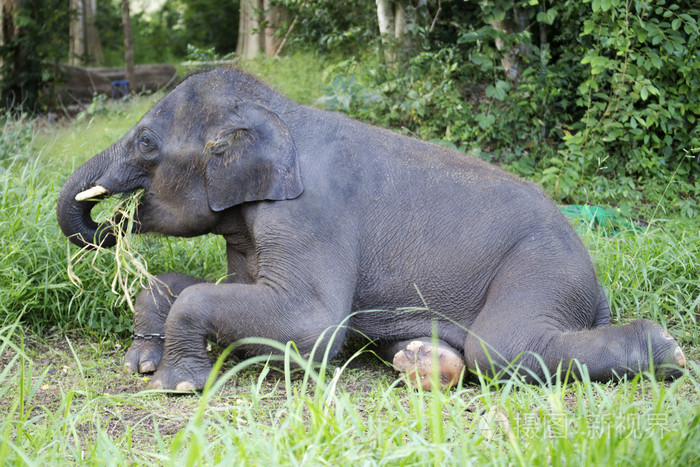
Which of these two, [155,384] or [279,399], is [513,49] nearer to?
[279,399]

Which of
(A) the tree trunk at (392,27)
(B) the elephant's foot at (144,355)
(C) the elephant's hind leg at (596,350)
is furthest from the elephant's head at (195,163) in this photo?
(A) the tree trunk at (392,27)

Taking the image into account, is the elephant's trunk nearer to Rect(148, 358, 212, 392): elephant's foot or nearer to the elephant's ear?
the elephant's ear

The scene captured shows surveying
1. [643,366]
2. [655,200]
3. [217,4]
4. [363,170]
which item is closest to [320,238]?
[363,170]

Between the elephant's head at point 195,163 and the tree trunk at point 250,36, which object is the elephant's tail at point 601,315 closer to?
the elephant's head at point 195,163

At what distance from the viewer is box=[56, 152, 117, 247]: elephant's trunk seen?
342 cm

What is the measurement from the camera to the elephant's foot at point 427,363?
125 inches

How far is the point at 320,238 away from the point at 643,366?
1.44 meters

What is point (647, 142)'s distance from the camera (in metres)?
6.14

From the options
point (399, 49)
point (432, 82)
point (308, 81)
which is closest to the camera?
point (432, 82)

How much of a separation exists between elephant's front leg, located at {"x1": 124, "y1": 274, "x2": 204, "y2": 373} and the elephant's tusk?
48 centimetres

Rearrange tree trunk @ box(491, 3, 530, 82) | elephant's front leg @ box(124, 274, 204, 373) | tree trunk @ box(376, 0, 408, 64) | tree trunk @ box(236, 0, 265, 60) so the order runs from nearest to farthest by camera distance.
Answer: elephant's front leg @ box(124, 274, 204, 373), tree trunk @ box(491, 3, 530, 82), tree trunk @ box(376, 0, 408, 64), tree trunk @ box(236, 0, 265, 60)

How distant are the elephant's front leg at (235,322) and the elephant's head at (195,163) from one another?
0.42 metres

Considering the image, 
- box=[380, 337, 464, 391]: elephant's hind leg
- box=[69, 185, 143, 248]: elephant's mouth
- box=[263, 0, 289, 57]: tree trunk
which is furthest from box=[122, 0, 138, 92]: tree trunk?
box=[380, 337, 464, 391]: elephant's hind leg

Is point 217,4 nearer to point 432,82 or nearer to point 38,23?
point 38,23
